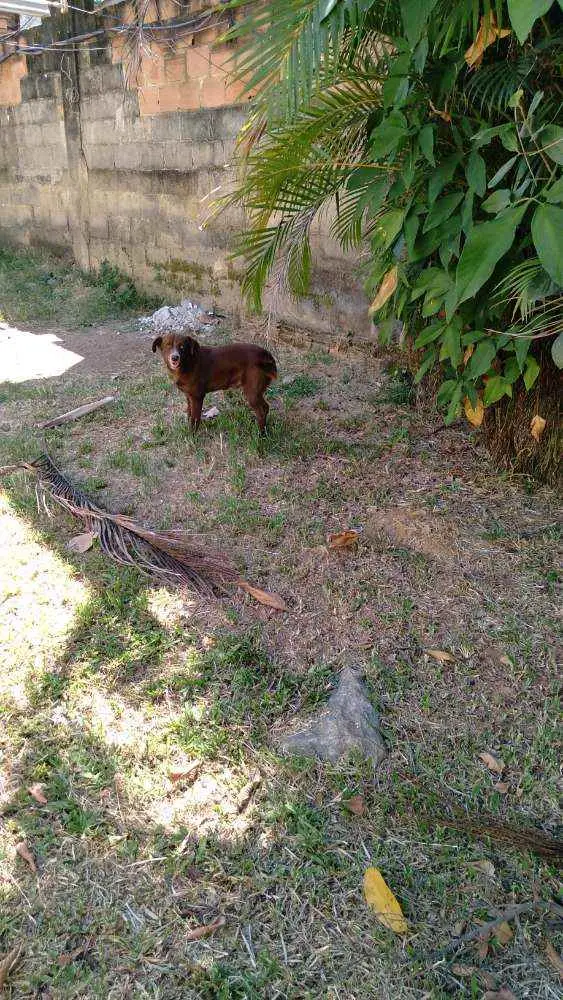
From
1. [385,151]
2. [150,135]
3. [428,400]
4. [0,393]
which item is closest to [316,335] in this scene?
[428,400]

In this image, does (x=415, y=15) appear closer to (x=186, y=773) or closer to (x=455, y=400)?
(x=455, y=400)

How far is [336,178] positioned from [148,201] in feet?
16.3

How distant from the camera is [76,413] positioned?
15.8 ft

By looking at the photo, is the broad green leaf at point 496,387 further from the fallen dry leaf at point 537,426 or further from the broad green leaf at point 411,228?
the broad green leaf at point 411,228

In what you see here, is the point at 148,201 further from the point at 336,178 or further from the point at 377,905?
the point at 377,905

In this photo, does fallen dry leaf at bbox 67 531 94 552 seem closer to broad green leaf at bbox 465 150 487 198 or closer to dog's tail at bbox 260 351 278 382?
dog's tail at bbox 260 351 278 382

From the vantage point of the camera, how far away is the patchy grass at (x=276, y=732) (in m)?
1.74

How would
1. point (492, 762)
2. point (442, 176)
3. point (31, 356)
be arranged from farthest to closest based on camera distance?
1. point (31, 356)
2. point (442, 176)
3. point (492, 762)

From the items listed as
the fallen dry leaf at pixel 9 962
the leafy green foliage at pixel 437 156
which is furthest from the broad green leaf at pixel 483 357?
the fallen dry leaf at pixel 9 962

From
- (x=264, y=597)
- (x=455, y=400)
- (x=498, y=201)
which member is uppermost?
(x=498, y=201)

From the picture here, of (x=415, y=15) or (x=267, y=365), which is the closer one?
(x=415, y=15)

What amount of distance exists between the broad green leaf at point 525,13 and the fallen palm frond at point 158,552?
2.09 metres

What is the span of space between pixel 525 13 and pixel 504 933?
216cm

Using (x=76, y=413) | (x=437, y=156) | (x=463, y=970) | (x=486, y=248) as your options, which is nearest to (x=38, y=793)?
(x=463, y=970)
